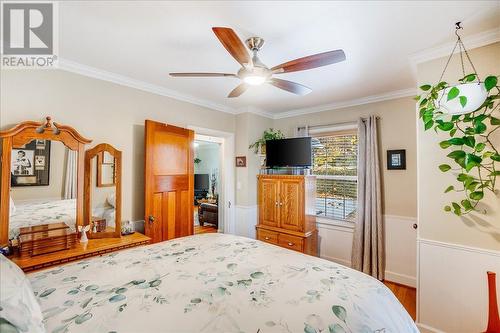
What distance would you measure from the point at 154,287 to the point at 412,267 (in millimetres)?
3180

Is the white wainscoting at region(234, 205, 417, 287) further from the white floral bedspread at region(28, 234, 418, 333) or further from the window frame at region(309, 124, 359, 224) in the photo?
the white floral bedspread at region(28, 234, 418, 333)

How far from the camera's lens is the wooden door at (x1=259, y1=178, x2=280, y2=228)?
3.52m

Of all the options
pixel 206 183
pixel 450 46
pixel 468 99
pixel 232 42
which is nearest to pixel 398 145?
pixel 450 46

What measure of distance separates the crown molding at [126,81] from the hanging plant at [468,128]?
2641 mm

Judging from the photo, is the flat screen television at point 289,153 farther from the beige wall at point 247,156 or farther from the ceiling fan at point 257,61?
the ceiling fan at point 257,61

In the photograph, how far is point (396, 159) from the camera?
3.04 meters

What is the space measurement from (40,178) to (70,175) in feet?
0.69

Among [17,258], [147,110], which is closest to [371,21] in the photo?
[147,110]

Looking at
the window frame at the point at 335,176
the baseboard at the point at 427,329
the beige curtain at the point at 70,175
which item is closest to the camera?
the baseboard at the point at 427,329

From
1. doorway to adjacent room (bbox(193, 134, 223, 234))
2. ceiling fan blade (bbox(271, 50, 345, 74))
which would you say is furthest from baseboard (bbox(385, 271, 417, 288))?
doorway to adjacent room (bbox(193, 134, 223, 234))

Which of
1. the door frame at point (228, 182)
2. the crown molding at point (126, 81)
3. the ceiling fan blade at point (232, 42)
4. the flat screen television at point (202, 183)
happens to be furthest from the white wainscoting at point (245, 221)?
the flat screen television at point (202, 183)

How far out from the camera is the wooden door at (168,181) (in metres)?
2.63

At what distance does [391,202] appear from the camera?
3.10m

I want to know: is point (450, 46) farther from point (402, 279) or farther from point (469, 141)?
point (402, 279)
